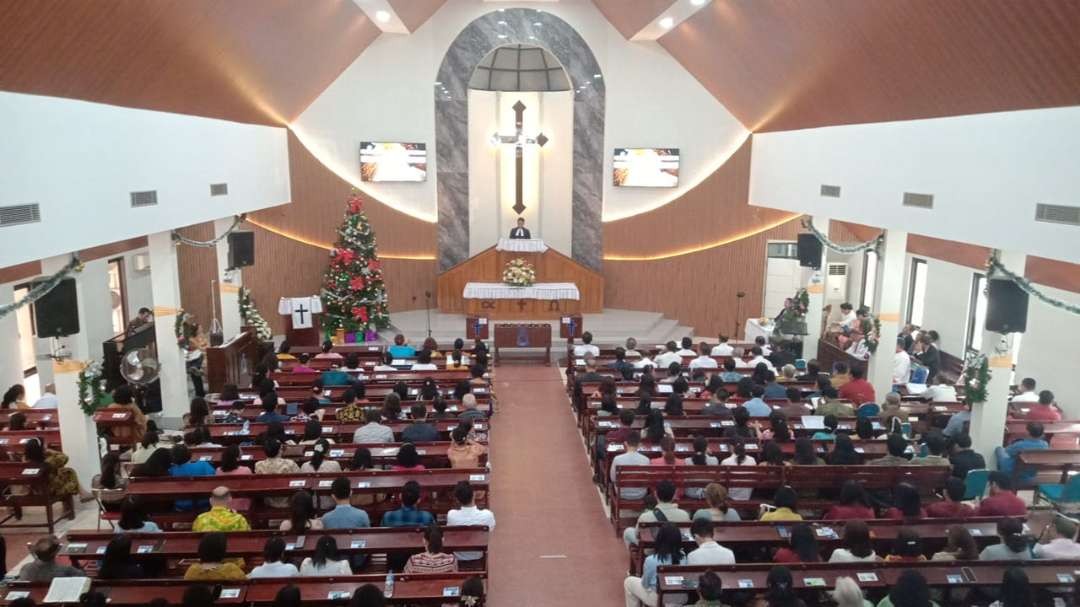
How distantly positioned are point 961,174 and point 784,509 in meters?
4.79

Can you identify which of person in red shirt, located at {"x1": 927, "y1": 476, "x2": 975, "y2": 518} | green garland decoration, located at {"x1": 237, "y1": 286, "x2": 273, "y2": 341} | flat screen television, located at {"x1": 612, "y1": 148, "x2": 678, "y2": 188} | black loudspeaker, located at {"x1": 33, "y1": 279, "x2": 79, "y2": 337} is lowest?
person in red shirt, located at {"x1": 927, "y1": 476, "x2": 975, "y2": 518}

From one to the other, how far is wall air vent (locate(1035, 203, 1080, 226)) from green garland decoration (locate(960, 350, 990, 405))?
7.42 feet

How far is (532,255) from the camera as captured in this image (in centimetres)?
1800

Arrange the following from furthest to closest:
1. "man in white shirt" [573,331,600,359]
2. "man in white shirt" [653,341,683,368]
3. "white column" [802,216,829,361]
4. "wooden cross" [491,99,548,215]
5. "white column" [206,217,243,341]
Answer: "wooden cross" [491,99,548,215]
"white column" [802,216,829,361]
"white column" [206,217,243,341]
"man in white shirt" [573,331,600,359]
"man in white shirt" [653,341,683,368]

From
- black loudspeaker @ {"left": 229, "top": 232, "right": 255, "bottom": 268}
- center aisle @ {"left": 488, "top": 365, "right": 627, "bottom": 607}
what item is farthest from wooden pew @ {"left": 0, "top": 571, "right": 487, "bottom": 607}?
black loudspeaker @ {"left": 229, "top": 232, "right": 255, "bottom": 268}

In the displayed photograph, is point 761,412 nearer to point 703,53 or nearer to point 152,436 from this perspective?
point 152,436

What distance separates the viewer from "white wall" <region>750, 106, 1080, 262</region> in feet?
23.8

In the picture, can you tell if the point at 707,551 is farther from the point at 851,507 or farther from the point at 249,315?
the point at 249,315

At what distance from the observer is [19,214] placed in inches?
273

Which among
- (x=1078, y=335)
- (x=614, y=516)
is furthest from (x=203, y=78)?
(x=1078, y=335)

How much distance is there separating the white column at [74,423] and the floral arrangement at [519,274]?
9.70m

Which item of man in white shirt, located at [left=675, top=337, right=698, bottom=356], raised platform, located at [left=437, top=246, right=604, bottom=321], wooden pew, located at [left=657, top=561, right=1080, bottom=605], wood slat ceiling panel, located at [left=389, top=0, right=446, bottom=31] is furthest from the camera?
raised platform, located at [left=437, top=246, right=604, bottom=321]

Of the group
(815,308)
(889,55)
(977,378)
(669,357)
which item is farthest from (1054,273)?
(669,357)

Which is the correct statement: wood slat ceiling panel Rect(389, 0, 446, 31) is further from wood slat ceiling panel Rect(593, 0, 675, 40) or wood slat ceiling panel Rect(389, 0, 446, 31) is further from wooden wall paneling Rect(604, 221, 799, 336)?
wooden wall paneling Rect(604, 221, 799, 336)
